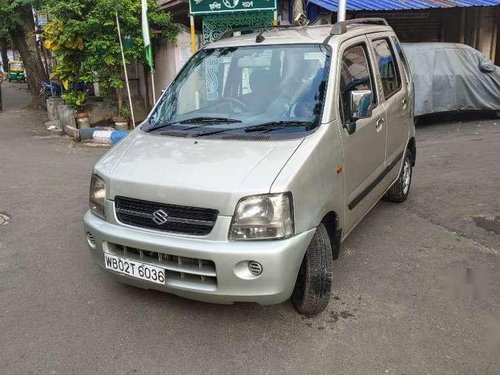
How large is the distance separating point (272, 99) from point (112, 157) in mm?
1244

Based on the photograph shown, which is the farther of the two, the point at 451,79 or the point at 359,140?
the point at 451,79

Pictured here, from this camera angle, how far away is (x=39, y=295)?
12.5 ft

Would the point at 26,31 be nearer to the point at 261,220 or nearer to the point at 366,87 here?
the point at 366,87

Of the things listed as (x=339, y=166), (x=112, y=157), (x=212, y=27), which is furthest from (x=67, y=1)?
(x=339, y=166)

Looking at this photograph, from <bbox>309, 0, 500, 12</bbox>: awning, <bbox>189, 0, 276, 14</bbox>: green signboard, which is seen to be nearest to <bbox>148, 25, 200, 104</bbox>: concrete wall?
<bbox>189, 0, 276, 14</bbox>: green signboard

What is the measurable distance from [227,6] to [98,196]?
7.03m

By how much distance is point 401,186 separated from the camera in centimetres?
560

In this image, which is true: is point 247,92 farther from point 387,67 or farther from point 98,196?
point 387,67

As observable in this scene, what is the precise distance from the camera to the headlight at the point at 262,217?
2.88 m

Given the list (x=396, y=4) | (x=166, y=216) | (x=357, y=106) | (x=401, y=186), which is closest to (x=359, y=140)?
(x=357, y=106)

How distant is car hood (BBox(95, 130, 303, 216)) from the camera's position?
289 centimetres

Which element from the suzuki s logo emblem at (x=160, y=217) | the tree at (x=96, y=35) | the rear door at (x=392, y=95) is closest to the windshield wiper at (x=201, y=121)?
the suzuki s logo emblem at (x=160, y=217)

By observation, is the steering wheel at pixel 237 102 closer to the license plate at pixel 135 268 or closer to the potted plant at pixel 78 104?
the license plate at pixel 135 268

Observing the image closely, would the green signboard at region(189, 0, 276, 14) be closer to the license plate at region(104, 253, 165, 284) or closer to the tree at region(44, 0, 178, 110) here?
the tree at region(44, 0, 178, 110)
